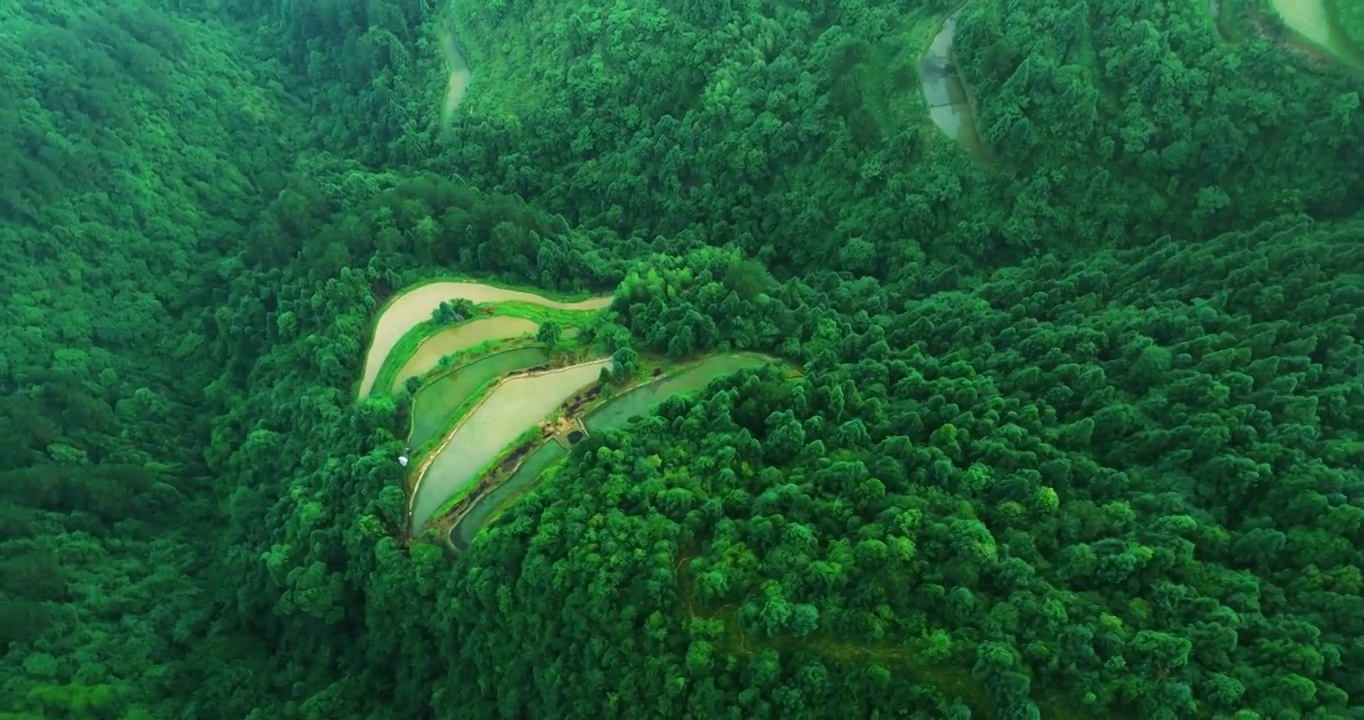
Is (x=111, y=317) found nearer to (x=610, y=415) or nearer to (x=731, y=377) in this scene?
(x=610, y=415)

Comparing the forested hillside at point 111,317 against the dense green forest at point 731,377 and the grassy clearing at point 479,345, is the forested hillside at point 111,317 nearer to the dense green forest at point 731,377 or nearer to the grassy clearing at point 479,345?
the dense green forest at point 731,377

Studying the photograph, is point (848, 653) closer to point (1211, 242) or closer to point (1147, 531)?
point (1147, 531)

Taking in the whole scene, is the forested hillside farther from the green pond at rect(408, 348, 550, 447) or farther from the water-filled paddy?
the green pond at rect(408, 348, 550, 447)

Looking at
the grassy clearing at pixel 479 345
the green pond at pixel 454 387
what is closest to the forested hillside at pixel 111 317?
the grassy clearing at pixel 479 345

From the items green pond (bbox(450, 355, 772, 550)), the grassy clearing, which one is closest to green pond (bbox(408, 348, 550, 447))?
the grassy clearing

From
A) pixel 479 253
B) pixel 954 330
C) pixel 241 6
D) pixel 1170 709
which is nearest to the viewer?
Answer: pixel 1170 709

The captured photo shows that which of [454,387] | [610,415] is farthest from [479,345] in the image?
[610,415]

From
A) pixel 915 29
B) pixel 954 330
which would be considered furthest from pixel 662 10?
pixel 954 330
